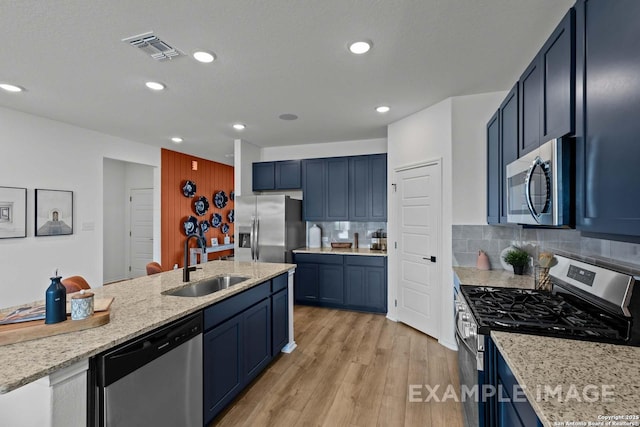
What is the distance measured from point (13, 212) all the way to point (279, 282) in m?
3.40

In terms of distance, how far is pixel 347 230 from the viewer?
5.11m

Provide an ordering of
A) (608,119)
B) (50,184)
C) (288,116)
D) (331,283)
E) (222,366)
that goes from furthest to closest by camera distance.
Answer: (331,283) → (50,184) → (288,116) → (222,366) → (608,119)

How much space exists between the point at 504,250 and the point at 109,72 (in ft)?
13.0

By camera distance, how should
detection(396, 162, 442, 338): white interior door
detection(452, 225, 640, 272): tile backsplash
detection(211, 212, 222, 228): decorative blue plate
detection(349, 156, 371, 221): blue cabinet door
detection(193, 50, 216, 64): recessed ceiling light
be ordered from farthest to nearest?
detection(211, 212, 222, 228): decorative blue plate < detection(349, 156, 371, 221): blue cabinet door < detection(396, 162, 442, 338): white interior door < detection(193, 50, 216, 64): recessed ceiling light < detection(452, 225, 640, 272): tile backsplash

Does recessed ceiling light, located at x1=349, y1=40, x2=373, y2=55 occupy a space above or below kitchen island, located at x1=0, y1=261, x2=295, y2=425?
above

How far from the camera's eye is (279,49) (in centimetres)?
223

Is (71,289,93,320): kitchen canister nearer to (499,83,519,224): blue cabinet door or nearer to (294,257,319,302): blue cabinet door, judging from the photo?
(499,83,519,224): blue cabinet door

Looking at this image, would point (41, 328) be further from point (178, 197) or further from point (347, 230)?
point (178, 197)

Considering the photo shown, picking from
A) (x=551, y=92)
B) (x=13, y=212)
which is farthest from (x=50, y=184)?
(x=551, y=92)

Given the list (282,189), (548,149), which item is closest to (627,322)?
(548,149)

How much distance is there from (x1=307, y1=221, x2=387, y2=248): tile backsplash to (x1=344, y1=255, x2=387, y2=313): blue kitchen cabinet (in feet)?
2.17

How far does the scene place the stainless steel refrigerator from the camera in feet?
15.0

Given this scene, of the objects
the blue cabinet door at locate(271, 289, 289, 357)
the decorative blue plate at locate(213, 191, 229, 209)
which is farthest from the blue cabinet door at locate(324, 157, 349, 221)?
the decorative blue plate at locate(213, 191, 229, 209)

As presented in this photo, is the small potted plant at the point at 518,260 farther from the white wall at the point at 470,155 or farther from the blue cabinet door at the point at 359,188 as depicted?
the blue cabinet door at the point at 359,188
